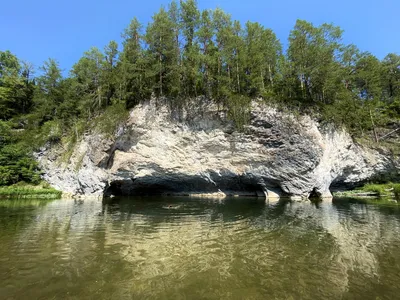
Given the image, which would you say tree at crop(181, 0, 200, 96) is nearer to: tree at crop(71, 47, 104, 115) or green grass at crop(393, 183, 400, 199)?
tree at crop(71, 47, 104, 115)

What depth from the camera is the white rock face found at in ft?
103

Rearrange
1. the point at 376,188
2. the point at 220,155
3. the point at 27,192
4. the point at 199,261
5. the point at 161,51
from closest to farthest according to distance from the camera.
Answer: the point at 199,261, the point at 27,192, the point at 220,155, the point at 161,51, the point at 376,188

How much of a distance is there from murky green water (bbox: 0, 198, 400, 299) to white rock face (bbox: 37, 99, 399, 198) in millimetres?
17286

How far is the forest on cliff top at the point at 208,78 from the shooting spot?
33688 mm

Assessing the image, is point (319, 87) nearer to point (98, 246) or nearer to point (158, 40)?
point (158, 40)

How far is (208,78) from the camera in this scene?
33500mm

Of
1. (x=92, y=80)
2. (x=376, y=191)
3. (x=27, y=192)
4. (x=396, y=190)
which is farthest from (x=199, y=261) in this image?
(x=92, y=80)

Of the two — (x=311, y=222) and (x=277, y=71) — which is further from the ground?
(x=277, y=71)

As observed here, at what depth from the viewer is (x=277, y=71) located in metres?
38.9

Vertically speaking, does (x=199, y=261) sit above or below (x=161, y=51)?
below

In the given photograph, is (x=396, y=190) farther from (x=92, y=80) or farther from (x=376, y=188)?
(x=92, y=80)

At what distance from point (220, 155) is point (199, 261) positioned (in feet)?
83.3

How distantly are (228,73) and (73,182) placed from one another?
2787 cm

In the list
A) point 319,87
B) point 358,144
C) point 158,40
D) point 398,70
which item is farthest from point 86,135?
point 398,70
